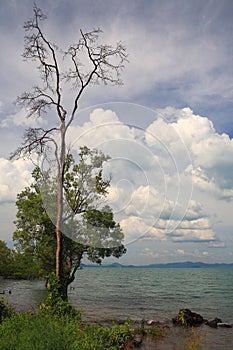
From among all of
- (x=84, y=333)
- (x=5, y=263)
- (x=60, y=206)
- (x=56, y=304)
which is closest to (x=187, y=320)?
(x=56, y=304)

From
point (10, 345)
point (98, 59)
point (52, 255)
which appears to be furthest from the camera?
point (52, 255)

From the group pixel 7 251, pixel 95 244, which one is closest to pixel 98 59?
pixel 95 244

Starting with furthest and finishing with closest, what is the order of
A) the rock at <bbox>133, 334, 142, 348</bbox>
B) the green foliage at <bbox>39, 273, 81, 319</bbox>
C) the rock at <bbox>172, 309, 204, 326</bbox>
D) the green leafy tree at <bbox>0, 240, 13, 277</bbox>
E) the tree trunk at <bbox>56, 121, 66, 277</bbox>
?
1. the green leafy tree at <bbox>0, 240, 13, 277</bbox>
2. the rock at <bbox>172, 309, 204, 326</bbox>
3. the tree trunk at <bbox>56, 121, 66, 277</bbox>
4. the green foliage at <bbox>39, 273, 81, 319</bbox>
5. the rock at <bbox>133, 334, 142, 348</bbox>

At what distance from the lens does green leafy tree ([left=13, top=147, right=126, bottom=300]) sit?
15.7 metres

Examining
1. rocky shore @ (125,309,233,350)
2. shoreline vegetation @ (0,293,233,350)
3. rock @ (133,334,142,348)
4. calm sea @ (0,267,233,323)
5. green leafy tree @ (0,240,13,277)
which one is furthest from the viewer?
green leafy tree @ (0,240,13,277)

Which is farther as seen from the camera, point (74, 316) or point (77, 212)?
point (77, 212)

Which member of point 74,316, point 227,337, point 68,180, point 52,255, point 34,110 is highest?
point 34,110

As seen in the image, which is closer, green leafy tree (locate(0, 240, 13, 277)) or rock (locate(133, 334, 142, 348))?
rock (locate(133, 334, 142, 348))

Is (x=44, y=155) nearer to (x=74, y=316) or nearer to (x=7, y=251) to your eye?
(x=74, y=316)

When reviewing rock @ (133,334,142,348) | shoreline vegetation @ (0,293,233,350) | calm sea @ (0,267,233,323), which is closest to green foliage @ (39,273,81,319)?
shoreline vegetation @ (0,293,233,350)

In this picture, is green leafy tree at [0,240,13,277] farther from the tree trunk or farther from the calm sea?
the tree trunk

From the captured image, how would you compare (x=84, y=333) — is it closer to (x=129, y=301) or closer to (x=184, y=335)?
(x=184, y=335)

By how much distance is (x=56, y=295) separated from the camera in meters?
13.5

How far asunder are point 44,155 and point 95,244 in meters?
5.45
